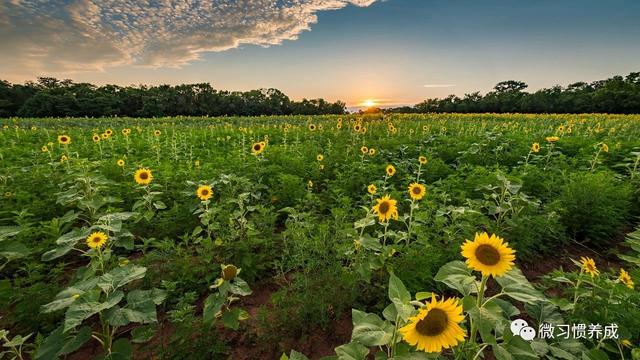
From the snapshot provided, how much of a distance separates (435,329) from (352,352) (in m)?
0.42

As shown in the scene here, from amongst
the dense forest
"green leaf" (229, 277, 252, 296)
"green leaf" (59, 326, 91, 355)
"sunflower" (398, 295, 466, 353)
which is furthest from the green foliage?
the dense forest

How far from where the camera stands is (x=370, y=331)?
157 cm

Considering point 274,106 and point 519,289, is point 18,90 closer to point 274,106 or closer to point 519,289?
point 274,106

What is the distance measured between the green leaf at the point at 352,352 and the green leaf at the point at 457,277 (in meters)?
0.52

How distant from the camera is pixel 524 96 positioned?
5331 cm

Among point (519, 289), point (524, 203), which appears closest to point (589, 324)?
point (519, 289)

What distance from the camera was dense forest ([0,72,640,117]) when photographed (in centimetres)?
4684

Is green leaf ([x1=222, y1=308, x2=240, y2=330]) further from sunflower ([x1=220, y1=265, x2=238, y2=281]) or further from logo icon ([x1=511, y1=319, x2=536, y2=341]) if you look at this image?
logo icon ([x1=511, y1=319, x2=536, y2=341])

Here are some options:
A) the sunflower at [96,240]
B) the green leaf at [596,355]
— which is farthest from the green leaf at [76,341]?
the green leaf at [596,355]

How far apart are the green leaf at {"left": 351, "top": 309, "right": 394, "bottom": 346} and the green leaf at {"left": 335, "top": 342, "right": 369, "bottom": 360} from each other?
0.09 feet

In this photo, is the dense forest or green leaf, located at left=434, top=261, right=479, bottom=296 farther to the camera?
the dense forest

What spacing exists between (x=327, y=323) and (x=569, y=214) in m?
4.27

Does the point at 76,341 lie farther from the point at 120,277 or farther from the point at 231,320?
the point at 231,320

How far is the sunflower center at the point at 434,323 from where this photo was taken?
137 cm
